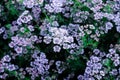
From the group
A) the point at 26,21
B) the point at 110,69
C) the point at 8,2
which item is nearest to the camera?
the point at 110,69

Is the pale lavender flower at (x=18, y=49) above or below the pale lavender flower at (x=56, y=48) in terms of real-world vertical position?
above

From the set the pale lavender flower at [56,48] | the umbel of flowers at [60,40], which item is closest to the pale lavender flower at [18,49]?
the umbel of flowers at [60,40]

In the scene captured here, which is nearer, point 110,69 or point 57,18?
point 110,69

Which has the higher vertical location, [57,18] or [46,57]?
[57,18]

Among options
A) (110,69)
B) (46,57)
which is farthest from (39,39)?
(110,69)

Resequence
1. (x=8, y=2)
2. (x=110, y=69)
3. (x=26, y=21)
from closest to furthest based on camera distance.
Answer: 1. (x=110, y=69)
2. (x=26, y=21)
3. (x=8, y=2)

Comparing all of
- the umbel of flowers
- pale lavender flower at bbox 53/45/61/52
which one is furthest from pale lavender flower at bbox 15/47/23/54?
pale lavender flower at bbox 53/45/61/52

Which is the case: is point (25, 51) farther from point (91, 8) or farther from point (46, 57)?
point (91, 8)

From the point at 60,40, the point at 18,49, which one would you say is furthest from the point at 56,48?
the point at 18,49

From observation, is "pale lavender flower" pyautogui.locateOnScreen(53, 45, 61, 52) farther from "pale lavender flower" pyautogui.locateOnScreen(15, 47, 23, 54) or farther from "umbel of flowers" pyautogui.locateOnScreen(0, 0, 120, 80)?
"pale lavender flower" pyautogui.locateOnScreen(15, 47, 23, 54)

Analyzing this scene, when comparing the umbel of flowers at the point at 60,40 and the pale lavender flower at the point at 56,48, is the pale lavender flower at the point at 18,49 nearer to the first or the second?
the umbel of flowers at the point at 60,40

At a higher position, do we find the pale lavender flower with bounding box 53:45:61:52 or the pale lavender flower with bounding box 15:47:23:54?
the pale lavender flower with bounding box 15:47:23:54
